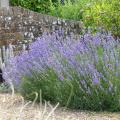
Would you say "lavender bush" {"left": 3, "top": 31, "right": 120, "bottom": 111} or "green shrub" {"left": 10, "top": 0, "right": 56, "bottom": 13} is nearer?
"lavender bush" {"left": 3, "top": 31, "right": 120, "bottom": 111}

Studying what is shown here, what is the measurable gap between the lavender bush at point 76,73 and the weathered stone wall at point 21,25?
2867mm

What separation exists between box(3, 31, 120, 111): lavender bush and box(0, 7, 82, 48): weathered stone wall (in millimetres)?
2867

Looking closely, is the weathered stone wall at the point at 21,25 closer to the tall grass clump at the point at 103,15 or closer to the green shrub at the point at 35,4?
the tall grass clump at the point at 103,15

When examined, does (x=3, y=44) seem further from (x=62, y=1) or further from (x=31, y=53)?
(x=62, y=1)

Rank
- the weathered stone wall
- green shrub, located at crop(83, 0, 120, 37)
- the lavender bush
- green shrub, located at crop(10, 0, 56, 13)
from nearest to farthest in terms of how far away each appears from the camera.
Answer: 1. the lavender bush
2. the weathered stone wall
3. green shrub, located at crop(83, 0, 120, 37)
4. green shrub, located at crop(10, 0, 56, 13)

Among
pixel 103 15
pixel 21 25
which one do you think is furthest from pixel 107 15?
pixel 21 25

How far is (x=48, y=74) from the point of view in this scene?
5.11m

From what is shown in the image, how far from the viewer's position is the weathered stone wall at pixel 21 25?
327 inches

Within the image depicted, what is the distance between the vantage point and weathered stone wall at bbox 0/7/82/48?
8.30m

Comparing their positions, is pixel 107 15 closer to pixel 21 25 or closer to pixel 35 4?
pixel 21 25

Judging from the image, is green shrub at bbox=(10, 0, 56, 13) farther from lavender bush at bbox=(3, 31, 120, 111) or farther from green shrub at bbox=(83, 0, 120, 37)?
lavender bush at bbox=(3, 31, 120, 111)

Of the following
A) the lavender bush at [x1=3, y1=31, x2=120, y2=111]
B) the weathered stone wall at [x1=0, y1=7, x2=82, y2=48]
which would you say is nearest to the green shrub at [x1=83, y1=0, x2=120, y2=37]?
the weathered stone wall at [x1=0, y1=7, x2=82, y2=48]

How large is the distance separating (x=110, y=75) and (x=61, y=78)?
0.52m

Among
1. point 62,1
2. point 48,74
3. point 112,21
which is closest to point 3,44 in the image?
point 112,21
